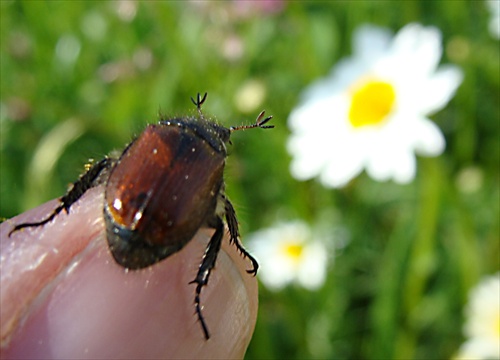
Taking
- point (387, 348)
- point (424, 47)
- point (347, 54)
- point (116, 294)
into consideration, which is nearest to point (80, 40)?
point (347, 54)

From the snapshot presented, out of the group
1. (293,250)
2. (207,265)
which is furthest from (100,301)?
(293,250)

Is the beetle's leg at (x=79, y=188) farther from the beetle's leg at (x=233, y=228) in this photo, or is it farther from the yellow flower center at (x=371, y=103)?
the yellow flower center at (x=371, y=103)

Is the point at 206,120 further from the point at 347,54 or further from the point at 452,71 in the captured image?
the point at 347,54

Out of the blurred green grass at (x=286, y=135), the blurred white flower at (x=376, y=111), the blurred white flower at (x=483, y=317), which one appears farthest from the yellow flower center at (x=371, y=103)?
the blurred white flower at (x=483, y=317)

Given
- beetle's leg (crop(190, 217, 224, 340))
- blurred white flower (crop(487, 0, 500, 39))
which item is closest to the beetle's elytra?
beetle's leg (crop(190, 217, 224, 340))

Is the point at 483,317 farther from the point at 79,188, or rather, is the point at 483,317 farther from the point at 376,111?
the point at 79,188

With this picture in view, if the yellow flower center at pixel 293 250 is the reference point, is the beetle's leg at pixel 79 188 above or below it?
above

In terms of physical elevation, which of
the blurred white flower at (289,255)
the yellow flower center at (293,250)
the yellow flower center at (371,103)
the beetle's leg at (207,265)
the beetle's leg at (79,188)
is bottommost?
the yellow flower center at (293,250)
